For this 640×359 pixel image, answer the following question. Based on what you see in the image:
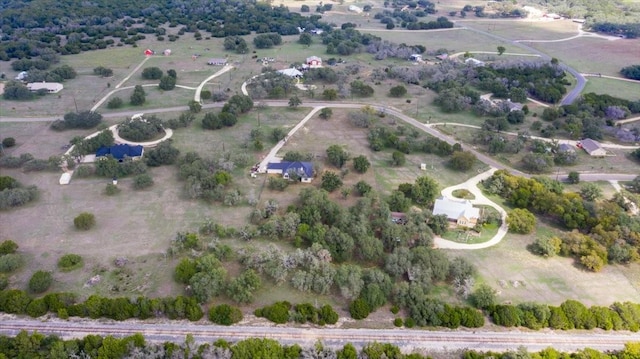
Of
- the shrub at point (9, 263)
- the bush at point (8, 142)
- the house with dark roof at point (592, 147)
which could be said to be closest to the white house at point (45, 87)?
the bush at point (8, 142)

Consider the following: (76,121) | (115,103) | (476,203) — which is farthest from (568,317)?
(115,103)

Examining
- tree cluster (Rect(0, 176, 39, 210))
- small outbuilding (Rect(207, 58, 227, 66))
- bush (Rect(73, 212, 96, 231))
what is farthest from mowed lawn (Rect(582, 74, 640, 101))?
tree cluster (Rect(0, 176, 39, 210))

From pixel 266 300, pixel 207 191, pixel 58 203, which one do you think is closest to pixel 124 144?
pixel 58 203

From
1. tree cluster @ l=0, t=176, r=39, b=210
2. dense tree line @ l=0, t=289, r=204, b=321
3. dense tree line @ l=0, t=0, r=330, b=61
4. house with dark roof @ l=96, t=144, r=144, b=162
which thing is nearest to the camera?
dense tree line @ l=0, t=289, r=204, b=321

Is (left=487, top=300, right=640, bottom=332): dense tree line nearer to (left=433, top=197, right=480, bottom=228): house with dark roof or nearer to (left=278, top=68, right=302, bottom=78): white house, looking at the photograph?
(left=433, top=197, right=480, bottom=228): house with dark roof

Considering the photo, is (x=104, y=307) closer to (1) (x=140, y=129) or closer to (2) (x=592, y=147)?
(1) (x=140, y=129)
